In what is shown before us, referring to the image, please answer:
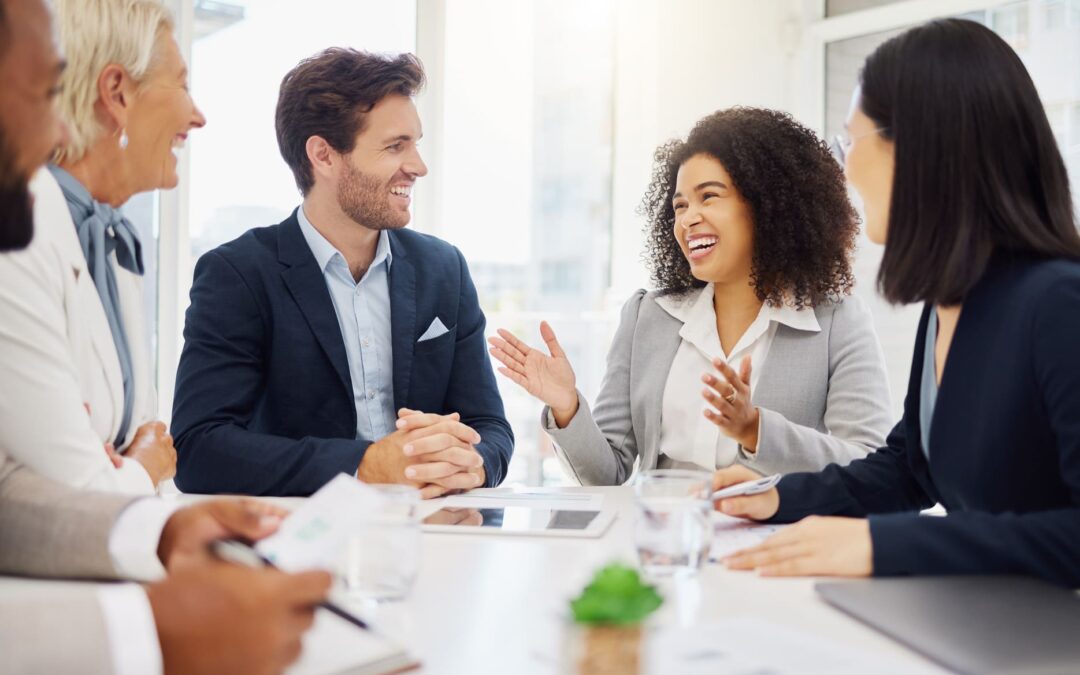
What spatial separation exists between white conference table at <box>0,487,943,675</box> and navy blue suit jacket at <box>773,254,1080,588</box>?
18 cm

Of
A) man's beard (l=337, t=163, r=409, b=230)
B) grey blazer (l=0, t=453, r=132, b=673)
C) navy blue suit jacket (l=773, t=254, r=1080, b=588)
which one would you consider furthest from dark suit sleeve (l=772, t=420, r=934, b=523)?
man's beard (l=337, t=163, r=409, b=230)

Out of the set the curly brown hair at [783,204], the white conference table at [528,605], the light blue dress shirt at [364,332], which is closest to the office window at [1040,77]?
the curly brown hair at [783,204]

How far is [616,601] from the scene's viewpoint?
640 mm

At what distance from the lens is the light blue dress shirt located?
2.26m

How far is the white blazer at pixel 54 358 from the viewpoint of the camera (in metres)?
1.18

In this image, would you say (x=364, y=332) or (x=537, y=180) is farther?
(x=537, y=180)

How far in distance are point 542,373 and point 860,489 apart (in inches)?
29.4

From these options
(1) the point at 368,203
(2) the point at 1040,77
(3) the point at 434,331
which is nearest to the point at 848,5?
(2) the point at 1040,77

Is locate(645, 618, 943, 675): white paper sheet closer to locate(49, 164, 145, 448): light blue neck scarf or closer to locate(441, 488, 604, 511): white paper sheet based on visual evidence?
locate(441, 488, 604, 511): white paper sheet

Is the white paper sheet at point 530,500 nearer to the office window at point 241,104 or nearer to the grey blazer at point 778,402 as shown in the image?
the grey blazer at point 778,402

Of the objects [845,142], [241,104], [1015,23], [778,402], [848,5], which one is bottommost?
[778,402]

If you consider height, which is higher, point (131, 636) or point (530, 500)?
point (131, 636)

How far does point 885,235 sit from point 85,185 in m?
1.36

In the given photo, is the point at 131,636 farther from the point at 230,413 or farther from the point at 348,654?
the point at 230,413
